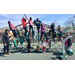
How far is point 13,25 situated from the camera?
700 centimetres

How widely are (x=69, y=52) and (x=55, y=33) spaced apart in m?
3.03

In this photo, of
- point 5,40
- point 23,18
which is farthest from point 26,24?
point 5,40

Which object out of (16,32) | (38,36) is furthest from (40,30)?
(16,32)

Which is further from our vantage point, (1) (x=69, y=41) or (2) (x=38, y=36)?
(2) (x=38, y=36)

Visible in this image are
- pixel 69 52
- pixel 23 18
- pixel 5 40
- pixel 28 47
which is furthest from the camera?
pixel 28 47

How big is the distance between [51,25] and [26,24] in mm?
2648

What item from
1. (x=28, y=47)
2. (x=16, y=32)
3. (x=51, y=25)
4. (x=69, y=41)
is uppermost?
(x=51, y=25)

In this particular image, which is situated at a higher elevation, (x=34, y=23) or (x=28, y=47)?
(x=34, y=23)

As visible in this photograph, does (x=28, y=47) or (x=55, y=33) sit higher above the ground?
(x=55, y=33)

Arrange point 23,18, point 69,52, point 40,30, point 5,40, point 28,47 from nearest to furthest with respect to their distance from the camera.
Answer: point 69,52 → point 5,40 → point 23,18 → point 40,30 → point 28,47

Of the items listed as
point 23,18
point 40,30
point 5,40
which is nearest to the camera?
point 5,40

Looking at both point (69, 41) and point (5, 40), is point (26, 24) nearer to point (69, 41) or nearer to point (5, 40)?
point (5, 40)

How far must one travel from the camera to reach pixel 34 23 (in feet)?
21.5

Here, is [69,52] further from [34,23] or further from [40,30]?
[34,23]
